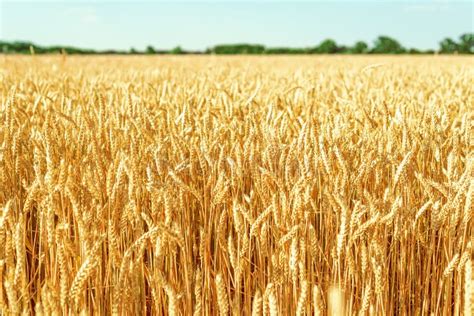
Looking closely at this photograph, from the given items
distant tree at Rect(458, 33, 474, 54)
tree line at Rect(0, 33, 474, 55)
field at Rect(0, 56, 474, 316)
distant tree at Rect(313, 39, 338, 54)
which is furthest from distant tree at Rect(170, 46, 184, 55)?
field at Rect(0, 56, 474, 316)

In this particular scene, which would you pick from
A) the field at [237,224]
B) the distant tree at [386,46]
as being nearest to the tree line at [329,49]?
the distant tree at [386,46]

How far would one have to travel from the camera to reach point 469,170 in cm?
167

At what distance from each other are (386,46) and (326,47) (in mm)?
4337

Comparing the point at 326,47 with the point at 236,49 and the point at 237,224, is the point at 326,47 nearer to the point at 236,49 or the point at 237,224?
the point at 236,49

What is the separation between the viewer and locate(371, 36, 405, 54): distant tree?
42.5m

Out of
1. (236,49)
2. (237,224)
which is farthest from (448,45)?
(237,224)

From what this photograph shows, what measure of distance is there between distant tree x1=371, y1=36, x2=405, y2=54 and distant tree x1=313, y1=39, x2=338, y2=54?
9.98 feet

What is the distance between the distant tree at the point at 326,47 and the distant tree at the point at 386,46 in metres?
3.04

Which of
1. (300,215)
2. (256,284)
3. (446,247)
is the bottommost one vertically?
(256,284)

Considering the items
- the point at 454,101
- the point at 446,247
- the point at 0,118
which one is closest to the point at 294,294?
the point at 446,247

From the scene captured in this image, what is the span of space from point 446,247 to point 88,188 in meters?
1.08

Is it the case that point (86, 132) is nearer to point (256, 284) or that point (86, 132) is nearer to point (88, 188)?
point (88, 188)

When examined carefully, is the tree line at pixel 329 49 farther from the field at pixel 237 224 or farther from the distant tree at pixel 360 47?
the field at pixel 237 224

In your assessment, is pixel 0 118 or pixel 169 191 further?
pixel 0 118
